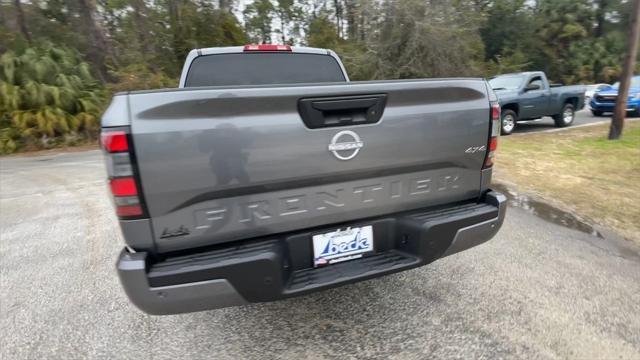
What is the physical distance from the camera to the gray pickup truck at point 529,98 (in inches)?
416

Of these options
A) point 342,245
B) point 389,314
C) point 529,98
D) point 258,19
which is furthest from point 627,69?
point 258,19

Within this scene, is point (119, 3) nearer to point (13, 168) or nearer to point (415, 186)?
point (13, 168)

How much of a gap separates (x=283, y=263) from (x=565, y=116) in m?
13.1

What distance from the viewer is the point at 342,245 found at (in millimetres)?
2258

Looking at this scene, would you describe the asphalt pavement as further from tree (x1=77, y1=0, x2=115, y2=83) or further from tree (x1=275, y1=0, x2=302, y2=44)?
tree (x1=275, y1=0, x2=302, y2=44)

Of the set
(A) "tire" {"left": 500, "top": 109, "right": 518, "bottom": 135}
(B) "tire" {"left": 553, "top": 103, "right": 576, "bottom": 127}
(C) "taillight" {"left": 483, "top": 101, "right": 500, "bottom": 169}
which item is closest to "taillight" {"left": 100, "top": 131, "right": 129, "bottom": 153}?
(C) "taillight" {"left": 483, "top": 101, "right": 500, "bottom": 169}

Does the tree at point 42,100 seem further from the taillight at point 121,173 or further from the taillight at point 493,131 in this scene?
the taillight at point 493,131

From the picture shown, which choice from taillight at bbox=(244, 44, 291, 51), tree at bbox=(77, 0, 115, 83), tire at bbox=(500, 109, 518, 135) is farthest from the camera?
tree at bbox=(77, 0, 115, 83)

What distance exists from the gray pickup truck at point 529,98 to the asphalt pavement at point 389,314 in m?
7.43

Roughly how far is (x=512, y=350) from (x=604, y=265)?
1791 mm

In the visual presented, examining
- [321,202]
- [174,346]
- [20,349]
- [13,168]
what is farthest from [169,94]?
[13,168]

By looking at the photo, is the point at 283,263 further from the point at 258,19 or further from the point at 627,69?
the point at 258,19

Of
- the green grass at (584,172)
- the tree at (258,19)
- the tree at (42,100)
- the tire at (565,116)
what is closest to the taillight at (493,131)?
the green grass at (584,172)

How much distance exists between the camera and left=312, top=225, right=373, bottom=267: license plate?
2.20 meters
